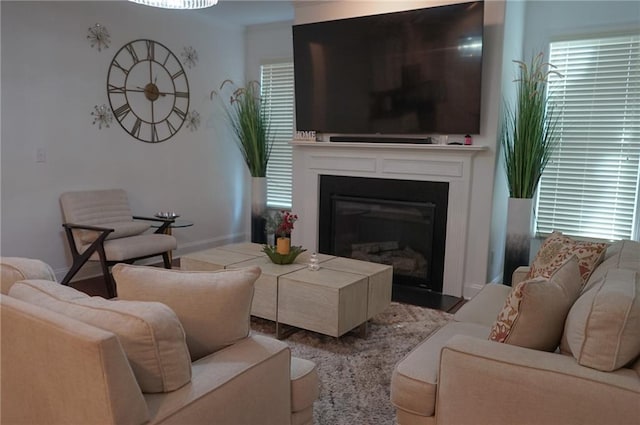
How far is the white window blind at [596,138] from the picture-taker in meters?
4.10

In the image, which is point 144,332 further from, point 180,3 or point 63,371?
point 180,3

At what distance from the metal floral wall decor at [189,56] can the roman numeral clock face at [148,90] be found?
114 mm

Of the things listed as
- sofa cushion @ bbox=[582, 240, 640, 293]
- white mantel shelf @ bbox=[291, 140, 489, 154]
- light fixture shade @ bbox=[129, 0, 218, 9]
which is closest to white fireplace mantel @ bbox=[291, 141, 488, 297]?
white mantel shelf @ bbox=[291, 140, 489, 154]

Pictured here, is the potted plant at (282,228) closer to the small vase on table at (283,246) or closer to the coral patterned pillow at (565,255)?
the small vase on table at (283,246)

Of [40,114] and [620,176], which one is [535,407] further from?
[40,114]

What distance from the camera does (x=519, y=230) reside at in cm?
400

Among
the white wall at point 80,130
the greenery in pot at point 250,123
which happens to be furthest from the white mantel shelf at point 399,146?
the white wall at point 80,130

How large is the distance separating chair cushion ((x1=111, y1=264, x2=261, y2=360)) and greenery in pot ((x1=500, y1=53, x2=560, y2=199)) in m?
2.92

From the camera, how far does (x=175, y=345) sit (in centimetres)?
136

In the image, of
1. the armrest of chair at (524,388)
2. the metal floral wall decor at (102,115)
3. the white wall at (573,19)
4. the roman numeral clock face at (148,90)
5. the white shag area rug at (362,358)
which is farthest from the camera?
the roman numeral clock face at (148,90)

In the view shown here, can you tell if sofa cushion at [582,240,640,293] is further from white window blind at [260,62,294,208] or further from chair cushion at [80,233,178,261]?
white window blind at [260,62,294,208]

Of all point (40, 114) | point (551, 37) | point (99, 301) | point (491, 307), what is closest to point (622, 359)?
point (491, 307)

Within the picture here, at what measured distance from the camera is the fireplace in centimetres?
434

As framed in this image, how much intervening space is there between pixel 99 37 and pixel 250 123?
5.62 ft
